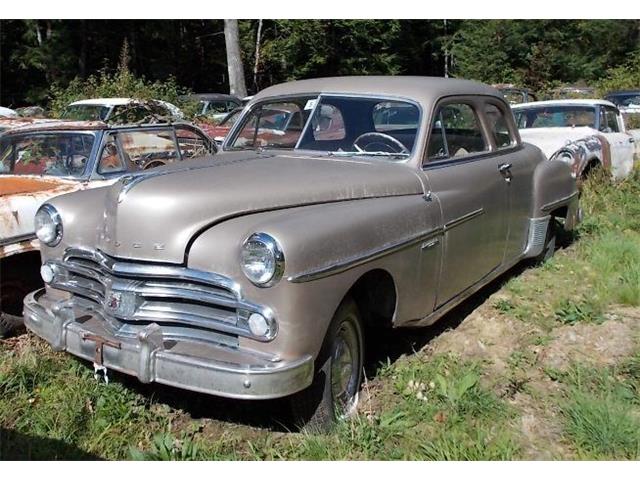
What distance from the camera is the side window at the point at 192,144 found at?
6.66m

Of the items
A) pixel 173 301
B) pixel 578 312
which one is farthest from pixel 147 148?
pixel 578 312

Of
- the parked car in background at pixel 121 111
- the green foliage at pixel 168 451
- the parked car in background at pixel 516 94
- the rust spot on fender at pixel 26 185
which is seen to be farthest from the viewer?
the parked car in background at pixel 516 94

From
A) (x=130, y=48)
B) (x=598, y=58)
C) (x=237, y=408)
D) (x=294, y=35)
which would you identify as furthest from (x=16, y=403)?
(x=598, y=58)

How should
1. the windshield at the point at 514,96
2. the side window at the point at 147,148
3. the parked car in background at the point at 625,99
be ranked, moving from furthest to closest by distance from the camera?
the parked car in background at the point at 625,99 → the windshield at the point at 514,96 → the side window at the point at 147,148

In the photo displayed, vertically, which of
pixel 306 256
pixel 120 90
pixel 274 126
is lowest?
pixel 306 256

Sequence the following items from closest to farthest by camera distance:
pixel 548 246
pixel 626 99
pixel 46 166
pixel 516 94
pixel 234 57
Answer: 1. pixel 46 166
2. pixel 548 246
3. pixel 516 94
4. pixel 626 99
5. pixel 234 57

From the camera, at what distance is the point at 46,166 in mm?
5418

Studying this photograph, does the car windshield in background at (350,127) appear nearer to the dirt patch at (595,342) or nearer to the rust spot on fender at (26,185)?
the dirt patch at (595,342)

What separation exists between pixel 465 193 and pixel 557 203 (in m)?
1.71

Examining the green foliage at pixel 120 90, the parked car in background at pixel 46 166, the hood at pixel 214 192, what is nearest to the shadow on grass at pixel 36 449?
the hood at pixel 214 192

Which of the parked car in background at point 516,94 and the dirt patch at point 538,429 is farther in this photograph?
the parked car in background at point 516,94

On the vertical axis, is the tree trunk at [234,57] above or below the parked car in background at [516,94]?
above

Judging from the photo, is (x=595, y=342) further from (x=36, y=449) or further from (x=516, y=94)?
(x=516, y=94)

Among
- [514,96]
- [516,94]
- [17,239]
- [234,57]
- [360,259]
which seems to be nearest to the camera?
[360,259]
